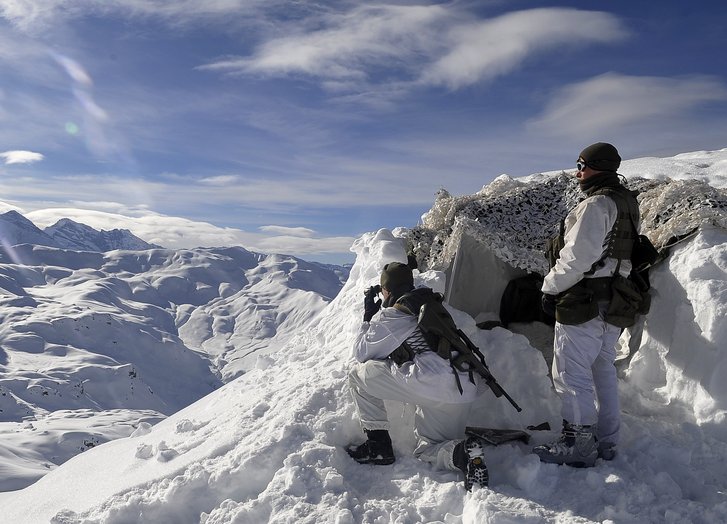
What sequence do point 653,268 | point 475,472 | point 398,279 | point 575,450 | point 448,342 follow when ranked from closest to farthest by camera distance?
point 475,472, point 575,450, point 448,342, point 398,279, point 653,268

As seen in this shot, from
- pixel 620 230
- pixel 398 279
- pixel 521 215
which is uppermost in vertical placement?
pixel 521 215

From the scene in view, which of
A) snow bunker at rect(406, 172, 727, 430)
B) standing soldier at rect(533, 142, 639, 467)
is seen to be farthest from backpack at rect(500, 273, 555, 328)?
standing soldier at rect(533, 142, 639, 467)

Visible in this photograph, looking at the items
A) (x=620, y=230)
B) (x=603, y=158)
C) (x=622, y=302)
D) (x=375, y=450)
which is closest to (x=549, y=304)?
(x=622, y=302)

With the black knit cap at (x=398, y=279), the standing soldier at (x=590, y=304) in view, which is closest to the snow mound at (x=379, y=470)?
the standing soldier at (x=590, y=304)

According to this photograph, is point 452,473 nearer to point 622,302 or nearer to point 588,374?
point 588,374

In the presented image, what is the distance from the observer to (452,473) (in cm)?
454

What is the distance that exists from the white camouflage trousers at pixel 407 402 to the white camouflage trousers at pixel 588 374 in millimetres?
881

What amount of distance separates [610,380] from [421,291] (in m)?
1.82

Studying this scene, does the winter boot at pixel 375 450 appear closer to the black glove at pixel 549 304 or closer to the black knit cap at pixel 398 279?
the black knit cap at pixel 398 279

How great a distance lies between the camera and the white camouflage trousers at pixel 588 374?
179 inches

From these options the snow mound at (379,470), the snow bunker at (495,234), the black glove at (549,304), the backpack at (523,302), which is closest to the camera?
the snow mound at (379,470)

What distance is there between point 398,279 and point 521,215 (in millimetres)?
3053

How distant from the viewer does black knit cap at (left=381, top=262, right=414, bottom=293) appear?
5043 mm

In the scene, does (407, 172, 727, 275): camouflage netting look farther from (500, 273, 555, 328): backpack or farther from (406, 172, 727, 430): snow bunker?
(500, 273, 555, 328): backpack
